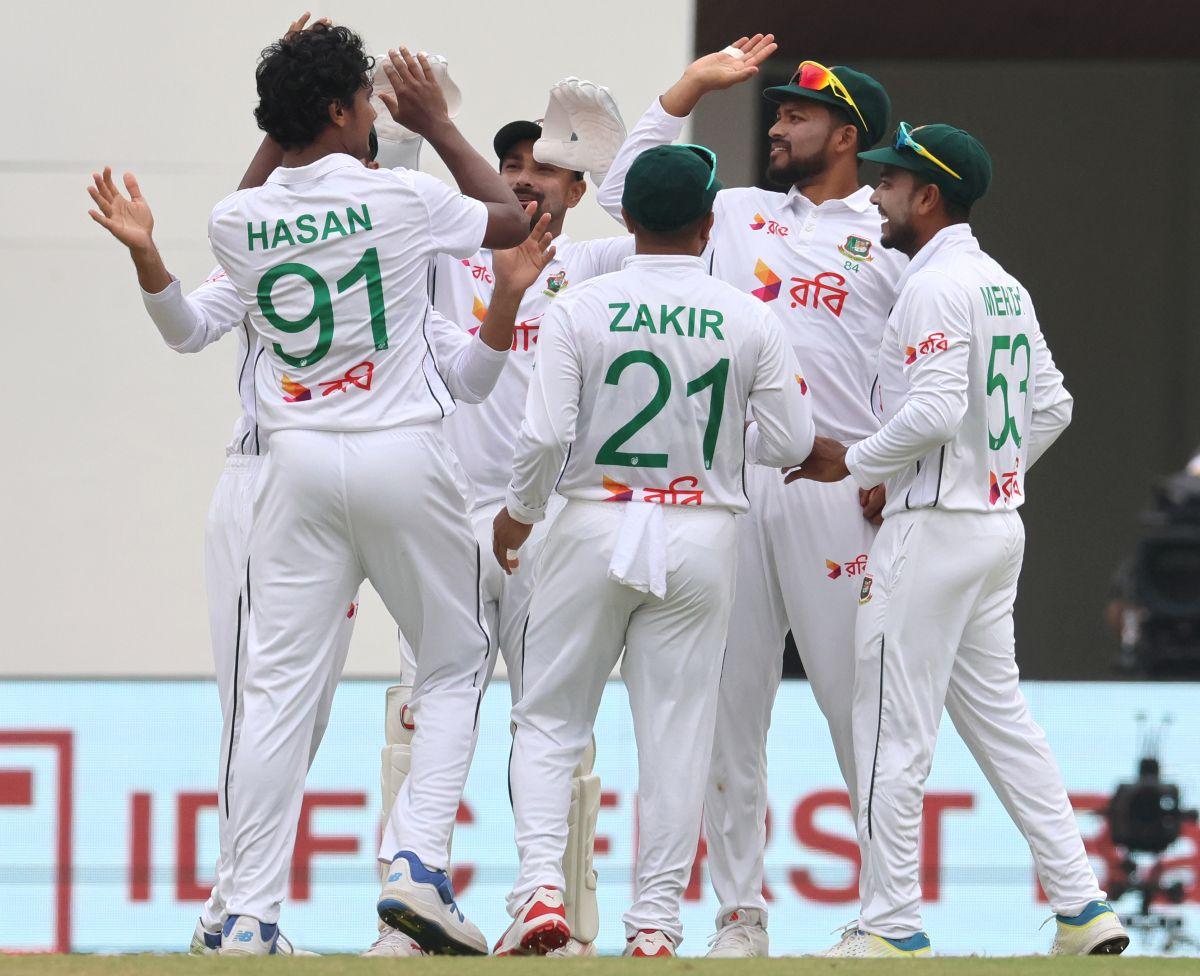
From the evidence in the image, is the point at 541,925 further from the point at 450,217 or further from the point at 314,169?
the point at 314,169

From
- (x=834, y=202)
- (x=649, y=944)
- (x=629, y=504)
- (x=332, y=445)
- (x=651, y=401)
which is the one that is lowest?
(x=649, y=944)

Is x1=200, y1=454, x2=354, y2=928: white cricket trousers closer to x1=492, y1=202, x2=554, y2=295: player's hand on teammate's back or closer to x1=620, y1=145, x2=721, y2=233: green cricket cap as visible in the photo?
x1=492, y1=202, x2=554, y2=295: player's hand on teammate's back

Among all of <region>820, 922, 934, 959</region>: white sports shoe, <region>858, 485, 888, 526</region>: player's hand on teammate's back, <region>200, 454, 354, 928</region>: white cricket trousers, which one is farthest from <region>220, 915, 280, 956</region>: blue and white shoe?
<region>858, 485, 888, 526</region>: player's hand on teammate's back

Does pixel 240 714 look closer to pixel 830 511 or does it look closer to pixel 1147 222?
pixel 830 511

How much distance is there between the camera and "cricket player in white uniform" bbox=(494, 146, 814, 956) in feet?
14.6

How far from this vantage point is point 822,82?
16.6ft

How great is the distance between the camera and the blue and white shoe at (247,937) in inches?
168

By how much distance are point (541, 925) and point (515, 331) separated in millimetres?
1576

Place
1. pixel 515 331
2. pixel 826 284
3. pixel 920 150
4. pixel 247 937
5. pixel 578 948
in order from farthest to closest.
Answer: pixel 515 331, pixel 826 284, pixel 578 948, pixel 920 150, pixel 247 937

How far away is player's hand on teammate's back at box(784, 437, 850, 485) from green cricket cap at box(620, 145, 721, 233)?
0.60 m

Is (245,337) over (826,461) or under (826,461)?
over

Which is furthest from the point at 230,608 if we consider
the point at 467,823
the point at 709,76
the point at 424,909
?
the point at 467,823

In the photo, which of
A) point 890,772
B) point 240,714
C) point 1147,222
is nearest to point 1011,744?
point 890,772

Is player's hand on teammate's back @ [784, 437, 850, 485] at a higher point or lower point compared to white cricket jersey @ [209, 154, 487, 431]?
lower
